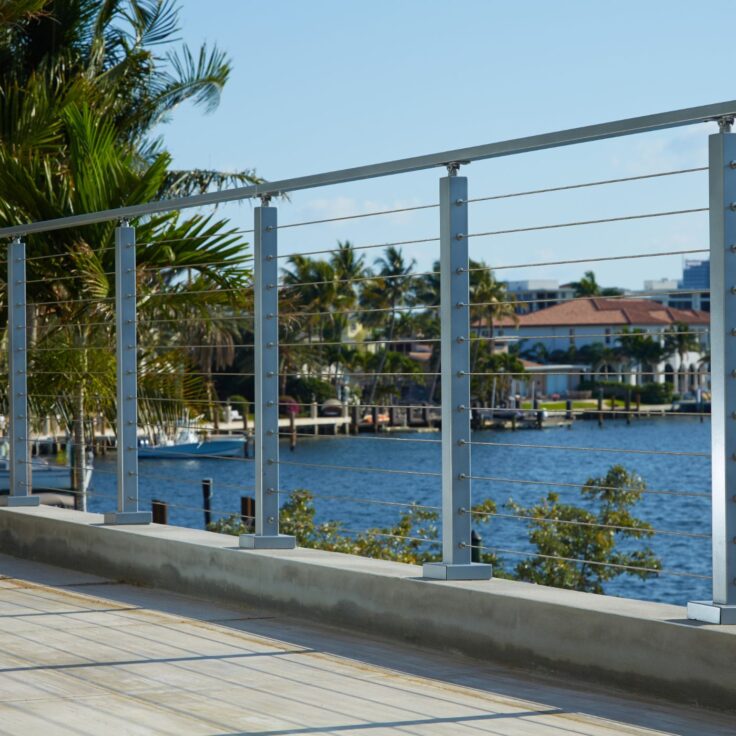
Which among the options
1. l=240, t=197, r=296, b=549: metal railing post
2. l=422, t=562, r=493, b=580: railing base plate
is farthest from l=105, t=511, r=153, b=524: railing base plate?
l=422, t=562, r=493, b=580: railing base plate

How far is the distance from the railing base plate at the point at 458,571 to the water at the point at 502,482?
16.8 ft

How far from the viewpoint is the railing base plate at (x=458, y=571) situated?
14.3 ft

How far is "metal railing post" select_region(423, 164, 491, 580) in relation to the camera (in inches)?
169

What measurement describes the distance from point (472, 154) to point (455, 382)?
0.73m

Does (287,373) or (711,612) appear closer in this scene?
(711,612)

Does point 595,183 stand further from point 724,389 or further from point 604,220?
point 724,389

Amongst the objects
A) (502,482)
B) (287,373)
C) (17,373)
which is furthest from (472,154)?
(502,482)

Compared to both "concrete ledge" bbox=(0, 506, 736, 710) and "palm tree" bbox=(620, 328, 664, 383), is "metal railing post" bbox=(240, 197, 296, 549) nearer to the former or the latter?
"concrete ledge" bbox=(0, 506, 736, 710)

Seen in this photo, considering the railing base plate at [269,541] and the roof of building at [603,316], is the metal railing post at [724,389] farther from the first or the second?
the roof of building at [603,316]

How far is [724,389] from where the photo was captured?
352 cm

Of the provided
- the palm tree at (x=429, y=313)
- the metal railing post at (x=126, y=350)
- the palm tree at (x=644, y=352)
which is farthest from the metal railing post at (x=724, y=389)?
the palm tree at (x=644, y=352)

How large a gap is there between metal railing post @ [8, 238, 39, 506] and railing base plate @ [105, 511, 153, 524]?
83 cm

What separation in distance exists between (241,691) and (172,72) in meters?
18.1

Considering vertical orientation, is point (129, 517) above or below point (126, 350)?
below
